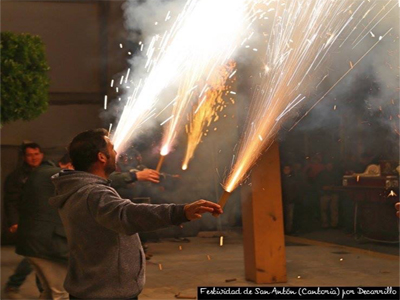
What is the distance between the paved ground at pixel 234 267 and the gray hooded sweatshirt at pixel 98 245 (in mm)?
4398

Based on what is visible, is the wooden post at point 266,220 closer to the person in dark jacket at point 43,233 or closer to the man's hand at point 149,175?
the person in dark jacket at point 43,233

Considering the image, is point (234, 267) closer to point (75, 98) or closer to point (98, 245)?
point (75, 98)

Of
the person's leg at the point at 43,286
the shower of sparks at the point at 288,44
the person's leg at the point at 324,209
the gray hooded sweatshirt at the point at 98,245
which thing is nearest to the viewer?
the gray hooded sweatshirt at the point at 98,245

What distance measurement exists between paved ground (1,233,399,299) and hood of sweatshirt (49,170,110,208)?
435 cm

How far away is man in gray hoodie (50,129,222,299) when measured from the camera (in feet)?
10.7

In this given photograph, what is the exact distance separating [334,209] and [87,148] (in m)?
9.98

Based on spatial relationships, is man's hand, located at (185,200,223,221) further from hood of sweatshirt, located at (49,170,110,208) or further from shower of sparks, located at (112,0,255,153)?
shower of sparks, located at (112,0,255,153)

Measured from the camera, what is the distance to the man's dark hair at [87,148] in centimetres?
368

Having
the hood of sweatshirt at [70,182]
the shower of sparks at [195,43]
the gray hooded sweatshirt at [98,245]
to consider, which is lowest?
the gray hooded sweatshirt at [98,245]

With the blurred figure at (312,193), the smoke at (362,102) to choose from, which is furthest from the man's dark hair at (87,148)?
the blurred figure at (312,193)

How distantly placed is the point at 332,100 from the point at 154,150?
3552 mm

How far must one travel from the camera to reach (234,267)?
32.3 feet

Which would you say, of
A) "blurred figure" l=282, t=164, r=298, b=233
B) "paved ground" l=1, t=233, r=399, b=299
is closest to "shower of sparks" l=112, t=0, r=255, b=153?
"paved ground" l=1, t=233, r=399, b=299

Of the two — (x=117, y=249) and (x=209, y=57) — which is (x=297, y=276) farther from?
(x=117, y=249)
